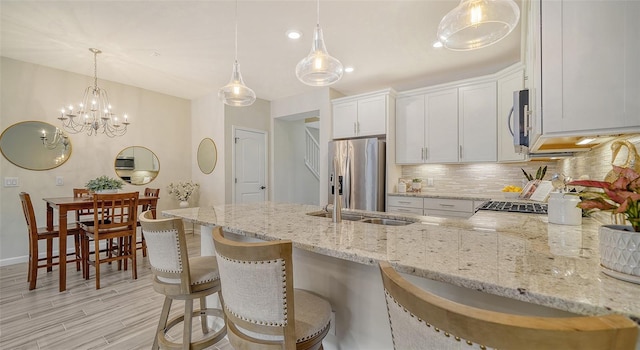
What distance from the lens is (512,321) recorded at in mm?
443

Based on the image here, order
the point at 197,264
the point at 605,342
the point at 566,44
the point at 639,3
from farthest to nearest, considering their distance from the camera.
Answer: the point at 197,264, the point at 566,44, the point at 639,3, the point at 605,342

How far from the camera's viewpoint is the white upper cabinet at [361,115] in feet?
13.3

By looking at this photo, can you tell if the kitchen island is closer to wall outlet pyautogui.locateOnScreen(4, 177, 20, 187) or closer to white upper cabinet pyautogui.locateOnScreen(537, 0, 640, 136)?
white upper cabinet pyautogui.locateOnScreen(537, 0, 640, 136)

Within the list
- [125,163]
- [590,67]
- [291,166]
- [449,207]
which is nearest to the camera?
[590,67]

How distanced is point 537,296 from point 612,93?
1029 millimetres

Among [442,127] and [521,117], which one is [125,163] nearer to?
[442,127]

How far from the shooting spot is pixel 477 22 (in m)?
1.44

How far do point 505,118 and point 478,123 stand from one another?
296 mm

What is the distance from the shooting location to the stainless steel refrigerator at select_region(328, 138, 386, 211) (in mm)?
3961

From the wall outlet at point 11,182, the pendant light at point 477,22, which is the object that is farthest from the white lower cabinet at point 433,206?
the wall outlet at point 11,182

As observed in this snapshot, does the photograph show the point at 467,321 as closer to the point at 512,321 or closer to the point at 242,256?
the point at 512,321

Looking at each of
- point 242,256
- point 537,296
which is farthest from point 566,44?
point 242,256

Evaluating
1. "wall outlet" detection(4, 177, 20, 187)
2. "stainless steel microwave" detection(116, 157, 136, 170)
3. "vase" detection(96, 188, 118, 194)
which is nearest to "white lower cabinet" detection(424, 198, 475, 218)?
"vase" detection(96, 188, 118, 194)

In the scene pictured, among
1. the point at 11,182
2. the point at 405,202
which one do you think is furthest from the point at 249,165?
the point at 11,182
